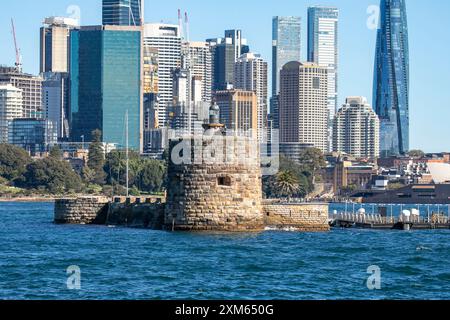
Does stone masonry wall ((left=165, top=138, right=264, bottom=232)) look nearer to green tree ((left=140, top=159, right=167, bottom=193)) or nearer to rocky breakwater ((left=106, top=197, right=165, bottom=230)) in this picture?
rocky breakwater ((left=106, top=197, right=165, bottom=230))

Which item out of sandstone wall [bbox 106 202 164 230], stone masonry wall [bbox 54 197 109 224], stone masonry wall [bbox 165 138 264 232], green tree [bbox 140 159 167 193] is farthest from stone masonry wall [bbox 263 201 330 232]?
green tree [bbox 140 159 167 193]

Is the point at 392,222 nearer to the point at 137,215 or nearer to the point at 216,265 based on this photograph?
the point at 137,215

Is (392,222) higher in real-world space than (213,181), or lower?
lower

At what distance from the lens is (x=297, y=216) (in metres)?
62.9

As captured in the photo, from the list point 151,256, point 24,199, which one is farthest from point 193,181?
point 24,199

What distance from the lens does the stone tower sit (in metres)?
55.5

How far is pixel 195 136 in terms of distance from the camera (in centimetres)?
5609

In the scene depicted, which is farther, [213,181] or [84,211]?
[84,211]

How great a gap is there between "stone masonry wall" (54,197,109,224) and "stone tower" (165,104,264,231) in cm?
1153

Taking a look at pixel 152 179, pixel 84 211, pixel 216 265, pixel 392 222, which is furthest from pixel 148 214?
pixel 152 179

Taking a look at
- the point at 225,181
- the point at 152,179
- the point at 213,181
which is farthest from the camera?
the point at 152,179

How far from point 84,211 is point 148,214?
591cm
